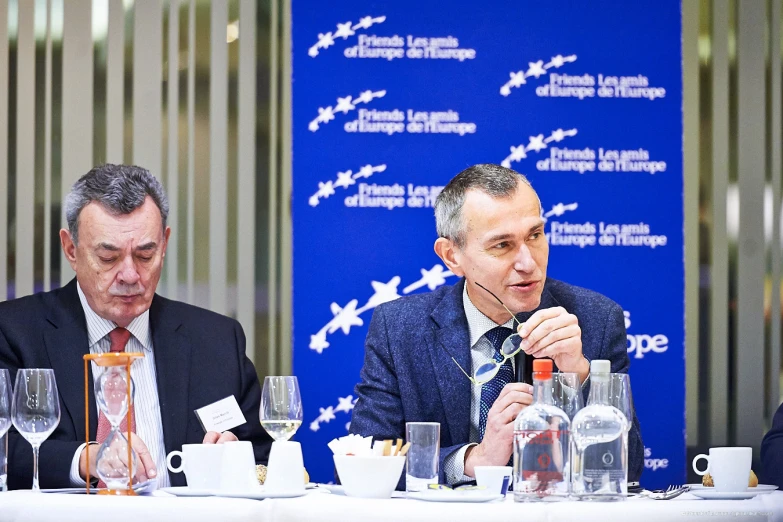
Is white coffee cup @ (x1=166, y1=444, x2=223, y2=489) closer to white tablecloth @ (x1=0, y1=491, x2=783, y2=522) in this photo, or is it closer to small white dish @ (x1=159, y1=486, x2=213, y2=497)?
small white dish @ (x1=159, y1=486, x2=213, y2=497)

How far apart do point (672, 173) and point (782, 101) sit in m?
0.59

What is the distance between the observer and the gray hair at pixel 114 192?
3.39m

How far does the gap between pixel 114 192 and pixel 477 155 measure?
1416 mm

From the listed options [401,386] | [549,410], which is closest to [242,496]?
[549,410]

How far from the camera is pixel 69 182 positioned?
160 inches

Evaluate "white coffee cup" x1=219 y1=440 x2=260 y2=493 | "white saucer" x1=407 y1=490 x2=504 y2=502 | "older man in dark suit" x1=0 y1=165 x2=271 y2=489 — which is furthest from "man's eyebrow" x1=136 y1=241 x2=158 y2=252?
"white saucer" x1=407 y1=490 x2=504 y2=502

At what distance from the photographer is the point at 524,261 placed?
3.00 meters

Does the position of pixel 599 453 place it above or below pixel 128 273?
below

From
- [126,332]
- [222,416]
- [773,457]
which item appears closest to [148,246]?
[126,332]

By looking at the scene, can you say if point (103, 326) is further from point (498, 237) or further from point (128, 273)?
point (498, 237)

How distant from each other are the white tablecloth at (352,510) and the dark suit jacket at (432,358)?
3.39ft

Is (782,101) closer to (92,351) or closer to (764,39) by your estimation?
(764,39)

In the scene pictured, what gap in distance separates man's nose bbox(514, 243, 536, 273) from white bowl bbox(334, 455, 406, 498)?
3.41 ft

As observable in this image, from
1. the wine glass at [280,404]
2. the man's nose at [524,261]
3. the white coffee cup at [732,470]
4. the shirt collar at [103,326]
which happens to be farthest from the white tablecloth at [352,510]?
the shirt collar at [103,326]
